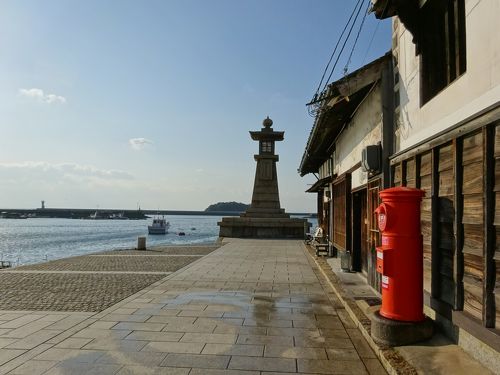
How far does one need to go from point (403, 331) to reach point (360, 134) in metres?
5.71

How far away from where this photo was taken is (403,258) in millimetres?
5031

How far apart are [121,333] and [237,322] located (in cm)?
172

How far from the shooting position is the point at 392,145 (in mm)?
7316

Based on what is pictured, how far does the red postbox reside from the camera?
16.4 feet

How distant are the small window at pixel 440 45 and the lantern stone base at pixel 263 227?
73.3 ft

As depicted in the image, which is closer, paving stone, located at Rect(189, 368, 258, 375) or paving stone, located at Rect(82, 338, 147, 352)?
paving stone, located at Rect(189, 368, 258, 375)

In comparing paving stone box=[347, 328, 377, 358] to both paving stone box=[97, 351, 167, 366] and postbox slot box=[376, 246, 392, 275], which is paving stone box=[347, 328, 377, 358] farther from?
paving stone box=[97, 351, 167, 366]

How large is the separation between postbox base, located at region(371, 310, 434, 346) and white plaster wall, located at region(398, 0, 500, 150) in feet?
7.54

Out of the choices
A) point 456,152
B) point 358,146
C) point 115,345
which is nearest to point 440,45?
point 456,152

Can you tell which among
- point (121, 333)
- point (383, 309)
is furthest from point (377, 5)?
point (121, 333)

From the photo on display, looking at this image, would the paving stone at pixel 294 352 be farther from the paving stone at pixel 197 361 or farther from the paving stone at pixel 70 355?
the paving stone at pixel 70 355

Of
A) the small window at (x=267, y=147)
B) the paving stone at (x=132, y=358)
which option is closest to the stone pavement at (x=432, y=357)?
the paving stone at (x=132, y=358)

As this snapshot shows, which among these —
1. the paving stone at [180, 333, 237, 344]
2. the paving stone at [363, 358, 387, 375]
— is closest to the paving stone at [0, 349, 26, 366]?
Result: the paving stone at [180, 333, 237, 344]

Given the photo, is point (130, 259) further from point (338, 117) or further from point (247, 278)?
point (338, 117)
